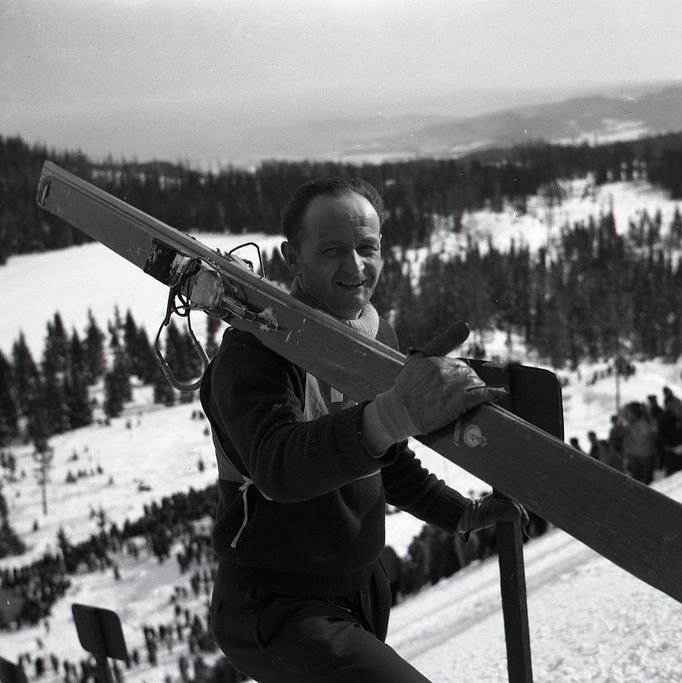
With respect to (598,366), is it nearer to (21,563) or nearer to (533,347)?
(533,347)

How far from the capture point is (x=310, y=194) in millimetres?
1690

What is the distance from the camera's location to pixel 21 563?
33.3 meters

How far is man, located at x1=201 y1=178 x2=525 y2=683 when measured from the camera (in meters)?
1.35

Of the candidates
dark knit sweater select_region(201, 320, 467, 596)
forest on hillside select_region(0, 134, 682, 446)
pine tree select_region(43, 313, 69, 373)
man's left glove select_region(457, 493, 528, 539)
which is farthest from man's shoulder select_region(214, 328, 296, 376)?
pine tree select_region(43, 313, 69, 373)

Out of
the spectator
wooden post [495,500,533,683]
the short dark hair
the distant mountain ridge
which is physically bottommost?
the spectator

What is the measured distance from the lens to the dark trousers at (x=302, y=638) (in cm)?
146

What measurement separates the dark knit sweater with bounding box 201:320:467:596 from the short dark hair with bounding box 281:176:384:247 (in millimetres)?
257

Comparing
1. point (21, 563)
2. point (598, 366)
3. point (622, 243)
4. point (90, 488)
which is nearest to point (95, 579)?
point (21, 563)

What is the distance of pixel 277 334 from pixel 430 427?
0.41 metres

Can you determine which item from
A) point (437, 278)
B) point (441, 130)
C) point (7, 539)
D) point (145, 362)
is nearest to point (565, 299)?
point (437, 278)

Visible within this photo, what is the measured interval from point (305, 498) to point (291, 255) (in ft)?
1.95

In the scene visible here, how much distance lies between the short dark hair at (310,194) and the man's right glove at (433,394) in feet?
1.92

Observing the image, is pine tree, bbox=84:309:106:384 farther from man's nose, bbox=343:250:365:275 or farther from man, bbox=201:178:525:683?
man's nose, bbox=343:250:365:275

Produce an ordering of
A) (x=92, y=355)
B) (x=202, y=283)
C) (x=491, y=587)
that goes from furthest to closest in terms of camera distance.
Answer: (x=92, y=355), (x=491, y=587), (x=202, y=283)
